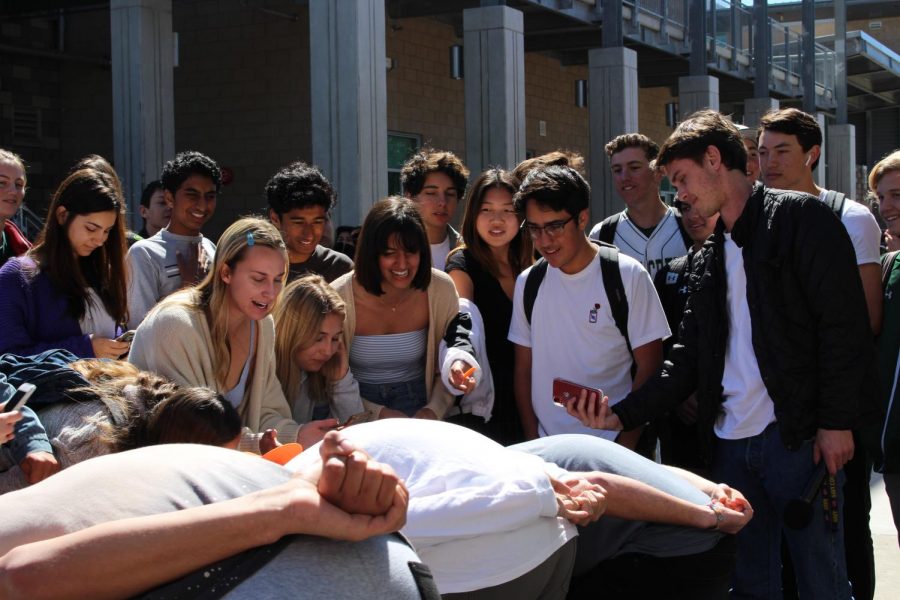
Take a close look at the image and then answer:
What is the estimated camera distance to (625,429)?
3734 millimetres

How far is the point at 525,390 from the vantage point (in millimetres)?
4324

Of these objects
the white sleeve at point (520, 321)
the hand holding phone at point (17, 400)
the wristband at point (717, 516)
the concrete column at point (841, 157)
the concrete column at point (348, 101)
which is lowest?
the wristband at point (717, 516)

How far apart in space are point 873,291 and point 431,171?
7.29ft

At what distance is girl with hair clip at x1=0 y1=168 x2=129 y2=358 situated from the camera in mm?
3906

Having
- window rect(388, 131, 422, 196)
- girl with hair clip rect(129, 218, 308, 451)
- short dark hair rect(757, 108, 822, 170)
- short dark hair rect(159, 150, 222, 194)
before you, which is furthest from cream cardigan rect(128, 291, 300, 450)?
window rect(388, 131, 422, 196)

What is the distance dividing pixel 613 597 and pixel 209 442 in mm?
1139

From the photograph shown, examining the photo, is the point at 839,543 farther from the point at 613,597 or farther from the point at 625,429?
the point at 613,597

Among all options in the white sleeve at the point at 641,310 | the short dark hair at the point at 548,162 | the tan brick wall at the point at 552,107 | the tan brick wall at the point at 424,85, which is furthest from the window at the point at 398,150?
the white sleeve at the point at 641,310

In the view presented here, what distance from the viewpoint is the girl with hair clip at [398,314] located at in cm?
414

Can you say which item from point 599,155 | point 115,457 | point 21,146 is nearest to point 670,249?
point 115,457

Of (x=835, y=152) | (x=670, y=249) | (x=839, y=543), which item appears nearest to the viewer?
(x=839, y=543)

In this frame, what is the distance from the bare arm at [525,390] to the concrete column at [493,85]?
7710 millimetres

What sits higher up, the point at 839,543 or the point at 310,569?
the point at 310,569

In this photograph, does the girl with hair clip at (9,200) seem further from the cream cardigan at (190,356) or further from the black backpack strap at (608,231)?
the black backpack strap at (608,231)
